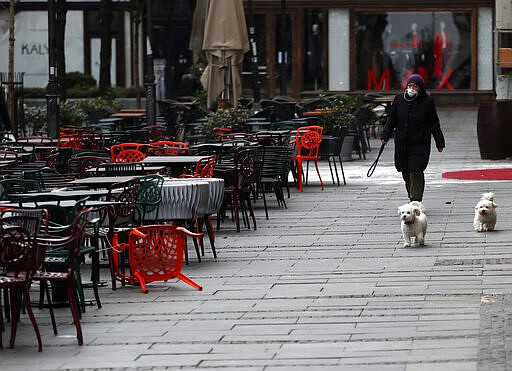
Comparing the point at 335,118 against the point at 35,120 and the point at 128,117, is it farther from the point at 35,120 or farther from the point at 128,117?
the point at 35,120

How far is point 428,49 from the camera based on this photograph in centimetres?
4388

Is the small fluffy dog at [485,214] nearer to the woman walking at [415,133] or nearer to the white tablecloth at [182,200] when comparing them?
the woman walking at [415,133]

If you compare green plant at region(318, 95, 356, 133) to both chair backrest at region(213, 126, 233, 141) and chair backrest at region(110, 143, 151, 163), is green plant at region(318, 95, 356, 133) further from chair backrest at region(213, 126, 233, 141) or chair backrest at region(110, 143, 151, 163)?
chair backrest at region(110, 143, 151, 163)

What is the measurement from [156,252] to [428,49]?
109ft

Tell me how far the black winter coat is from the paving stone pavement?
73 centimetres

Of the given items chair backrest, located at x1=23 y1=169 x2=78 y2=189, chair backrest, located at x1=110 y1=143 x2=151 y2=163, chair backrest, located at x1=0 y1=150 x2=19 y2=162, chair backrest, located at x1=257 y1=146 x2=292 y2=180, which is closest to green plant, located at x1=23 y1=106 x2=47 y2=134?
chair backrest, located at x1=110 y1=143 x2=151 y2=163

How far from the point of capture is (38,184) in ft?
40.9

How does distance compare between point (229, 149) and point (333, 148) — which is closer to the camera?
point (229, 149)

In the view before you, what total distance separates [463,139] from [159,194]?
19.8 m

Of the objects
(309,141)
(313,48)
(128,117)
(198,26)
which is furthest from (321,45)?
(309,141)

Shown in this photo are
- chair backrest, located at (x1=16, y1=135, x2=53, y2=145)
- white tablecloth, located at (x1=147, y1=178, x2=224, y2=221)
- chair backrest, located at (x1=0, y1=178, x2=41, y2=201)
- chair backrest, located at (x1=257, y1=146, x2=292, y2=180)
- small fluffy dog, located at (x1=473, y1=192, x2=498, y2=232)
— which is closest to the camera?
chair backrest, located at (x1=0, y1=178, x2=41, y2=201)

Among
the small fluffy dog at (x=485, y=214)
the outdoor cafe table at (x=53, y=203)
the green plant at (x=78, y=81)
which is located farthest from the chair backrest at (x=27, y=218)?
the green plant at (x=78, y=81)

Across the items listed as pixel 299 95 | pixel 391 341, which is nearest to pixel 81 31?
pixel 299 95

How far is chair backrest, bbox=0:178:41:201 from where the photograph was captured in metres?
12.2
